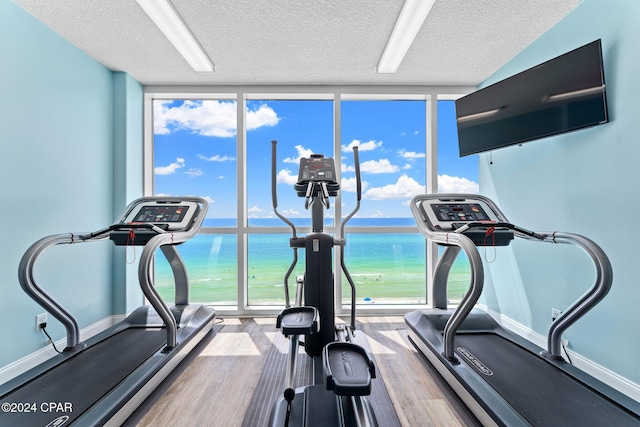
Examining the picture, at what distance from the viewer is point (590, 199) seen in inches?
80.7

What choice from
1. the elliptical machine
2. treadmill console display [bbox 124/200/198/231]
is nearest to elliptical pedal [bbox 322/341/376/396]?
the elliptical machine

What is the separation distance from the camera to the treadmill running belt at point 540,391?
4.64 feet

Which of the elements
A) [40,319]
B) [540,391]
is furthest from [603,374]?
[40,319]

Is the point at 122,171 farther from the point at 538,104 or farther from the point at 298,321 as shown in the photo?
the point at 538,104

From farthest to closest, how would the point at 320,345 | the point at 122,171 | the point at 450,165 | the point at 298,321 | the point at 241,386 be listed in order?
1. the point at 450,165
2. the point at 122,171
3. the point at 320,345
4. the point at 241,386
5. the point at 298,321

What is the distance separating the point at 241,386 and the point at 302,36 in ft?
9.94

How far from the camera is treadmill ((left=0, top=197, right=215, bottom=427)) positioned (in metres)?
1.52

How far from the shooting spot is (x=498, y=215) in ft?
7.75

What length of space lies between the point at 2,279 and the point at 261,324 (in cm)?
222

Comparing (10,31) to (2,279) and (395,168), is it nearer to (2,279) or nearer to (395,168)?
(2,279)

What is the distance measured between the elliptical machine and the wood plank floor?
12.9 inches

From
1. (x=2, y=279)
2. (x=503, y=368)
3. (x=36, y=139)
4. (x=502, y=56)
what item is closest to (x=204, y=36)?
(x=36, y=139)

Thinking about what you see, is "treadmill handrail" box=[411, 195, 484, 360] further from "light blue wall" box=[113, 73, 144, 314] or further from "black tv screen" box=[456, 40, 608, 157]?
"light blue wall" box=[113, 73, 144, 314]

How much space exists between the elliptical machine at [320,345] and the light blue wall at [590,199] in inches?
69.3
